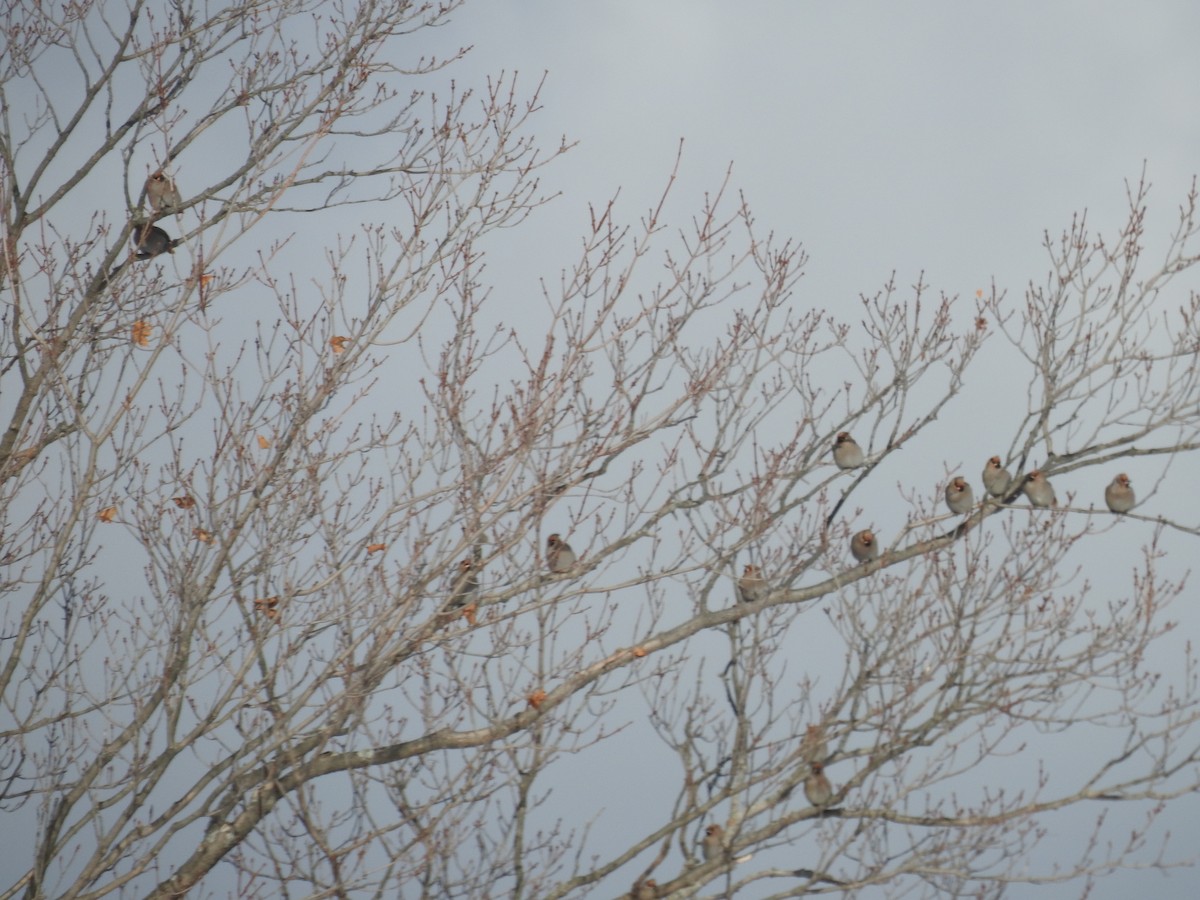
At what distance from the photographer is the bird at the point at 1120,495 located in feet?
27.3

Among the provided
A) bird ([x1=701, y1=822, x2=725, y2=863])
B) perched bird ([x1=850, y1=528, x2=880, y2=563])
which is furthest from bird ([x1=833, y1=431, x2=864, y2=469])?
bird ([x1=701, y1=822, x2=725, y2=863])

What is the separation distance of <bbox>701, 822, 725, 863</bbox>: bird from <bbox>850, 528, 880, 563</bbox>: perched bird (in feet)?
6.24

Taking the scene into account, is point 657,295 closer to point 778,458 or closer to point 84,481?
point 778,458

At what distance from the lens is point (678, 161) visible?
571 cm

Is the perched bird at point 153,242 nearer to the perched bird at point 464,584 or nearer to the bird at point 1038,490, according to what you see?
the perched bird at point 464,584

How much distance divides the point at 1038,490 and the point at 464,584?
3741mm

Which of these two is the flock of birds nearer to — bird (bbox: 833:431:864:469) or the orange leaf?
bird (bbox: 833:431:864:469)

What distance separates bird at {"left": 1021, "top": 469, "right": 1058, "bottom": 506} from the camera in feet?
25.5

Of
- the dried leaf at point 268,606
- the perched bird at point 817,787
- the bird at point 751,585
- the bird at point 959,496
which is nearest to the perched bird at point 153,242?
the dried leaf at point 268,606

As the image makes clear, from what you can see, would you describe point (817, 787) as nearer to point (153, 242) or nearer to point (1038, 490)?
point (1038, 490)

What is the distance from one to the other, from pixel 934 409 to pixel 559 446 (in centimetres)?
296

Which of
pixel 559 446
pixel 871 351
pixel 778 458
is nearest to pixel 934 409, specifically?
pixel 871 351

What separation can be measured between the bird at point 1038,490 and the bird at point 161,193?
5.35 meters

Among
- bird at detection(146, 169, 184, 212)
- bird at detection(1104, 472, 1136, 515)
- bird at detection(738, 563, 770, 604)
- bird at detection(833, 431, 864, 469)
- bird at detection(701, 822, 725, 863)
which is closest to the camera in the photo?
bird at detection(701, 822, 725, 863)
